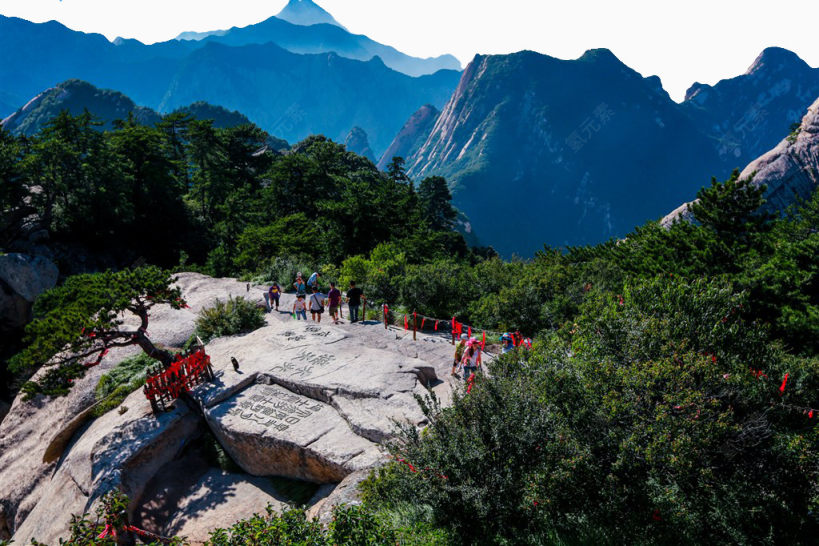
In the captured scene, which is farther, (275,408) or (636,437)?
(275,408)

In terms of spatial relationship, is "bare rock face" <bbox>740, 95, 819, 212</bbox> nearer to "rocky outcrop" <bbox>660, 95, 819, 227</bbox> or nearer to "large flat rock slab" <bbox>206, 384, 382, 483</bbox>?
"rocky outcrop" <bbox>660, 95, 819, 227</bbox>

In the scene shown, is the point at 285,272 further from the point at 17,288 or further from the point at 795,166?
the point at 795,166

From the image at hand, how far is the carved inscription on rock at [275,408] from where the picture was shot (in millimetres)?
10086

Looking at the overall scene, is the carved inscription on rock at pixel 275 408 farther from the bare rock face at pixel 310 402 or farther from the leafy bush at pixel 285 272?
the leafy bush at pixel 285 272

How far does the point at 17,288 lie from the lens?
83.5ft

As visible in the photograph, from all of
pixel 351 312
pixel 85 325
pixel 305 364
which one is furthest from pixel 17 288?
pixel 305 364

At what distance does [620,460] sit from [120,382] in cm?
1430

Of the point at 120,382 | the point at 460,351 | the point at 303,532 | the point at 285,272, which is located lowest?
the point at 120,382

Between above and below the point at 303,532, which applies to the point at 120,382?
below

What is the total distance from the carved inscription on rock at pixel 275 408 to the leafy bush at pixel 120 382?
4.04 meters

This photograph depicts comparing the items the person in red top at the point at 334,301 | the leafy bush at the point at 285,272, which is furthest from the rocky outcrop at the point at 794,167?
the person in red top at the point at 334,301

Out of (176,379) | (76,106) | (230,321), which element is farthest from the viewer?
(76,106)

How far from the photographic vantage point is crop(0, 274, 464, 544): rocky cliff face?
9062mm

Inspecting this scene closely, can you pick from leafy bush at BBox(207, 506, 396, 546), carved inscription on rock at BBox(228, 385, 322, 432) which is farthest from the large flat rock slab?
leafy bush at BBox(207, 506, 396, 546)
